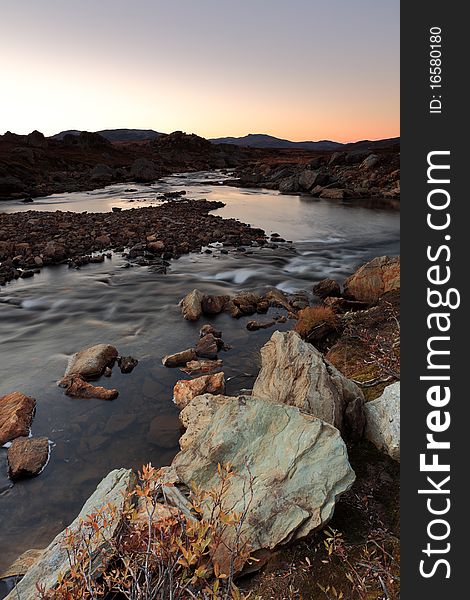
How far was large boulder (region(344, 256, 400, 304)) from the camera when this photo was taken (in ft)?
46.3

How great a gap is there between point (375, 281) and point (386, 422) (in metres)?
9.39

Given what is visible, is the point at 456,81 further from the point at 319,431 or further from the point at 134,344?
the point at 134,344

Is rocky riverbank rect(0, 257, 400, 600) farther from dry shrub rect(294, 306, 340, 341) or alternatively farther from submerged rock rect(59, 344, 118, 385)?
submerged rock rect(59, 344, 118, 385)

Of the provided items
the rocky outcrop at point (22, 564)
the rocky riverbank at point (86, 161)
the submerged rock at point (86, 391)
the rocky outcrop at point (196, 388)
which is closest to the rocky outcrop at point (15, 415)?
the submerged rock at point (86, 391)

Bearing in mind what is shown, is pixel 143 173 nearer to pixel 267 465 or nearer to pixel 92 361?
pixel 92 361

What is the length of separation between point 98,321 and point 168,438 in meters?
7.49

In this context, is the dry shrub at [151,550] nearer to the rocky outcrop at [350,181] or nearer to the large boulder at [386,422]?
the large boulder at [386,422]

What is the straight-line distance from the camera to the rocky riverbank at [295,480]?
4.19 meters

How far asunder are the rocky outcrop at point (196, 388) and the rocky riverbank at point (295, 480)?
1060 millimetres

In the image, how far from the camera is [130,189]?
53062 millimetres

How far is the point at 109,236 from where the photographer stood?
80.0ft

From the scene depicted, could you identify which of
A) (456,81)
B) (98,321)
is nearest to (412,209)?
(456,81)

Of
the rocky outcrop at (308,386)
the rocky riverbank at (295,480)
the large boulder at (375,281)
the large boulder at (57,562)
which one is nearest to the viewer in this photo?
the rocky riverbank at (295,480)

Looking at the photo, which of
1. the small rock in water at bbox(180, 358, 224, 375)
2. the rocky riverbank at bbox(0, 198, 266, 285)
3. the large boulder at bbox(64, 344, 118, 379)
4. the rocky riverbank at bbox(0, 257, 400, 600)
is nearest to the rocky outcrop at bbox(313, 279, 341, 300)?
the small rock in water at bbox(180, 358, 224, 375)
